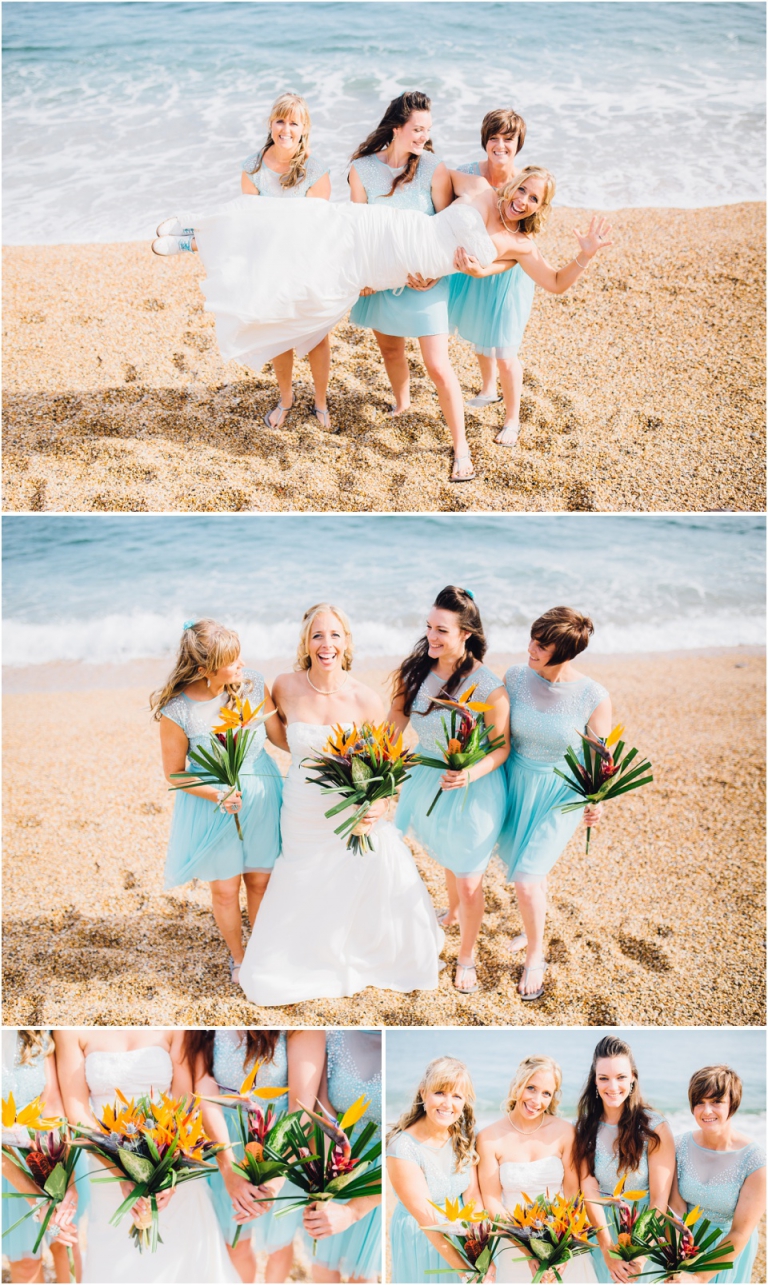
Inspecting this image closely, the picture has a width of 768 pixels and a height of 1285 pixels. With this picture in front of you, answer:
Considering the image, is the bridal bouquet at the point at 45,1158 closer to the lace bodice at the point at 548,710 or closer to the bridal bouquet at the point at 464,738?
the bridal bouquet at the point at 464,738

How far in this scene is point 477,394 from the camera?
5.20 metres

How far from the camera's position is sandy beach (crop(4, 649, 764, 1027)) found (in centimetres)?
393

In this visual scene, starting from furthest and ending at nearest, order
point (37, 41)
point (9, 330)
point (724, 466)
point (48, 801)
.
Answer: point (37, 41) < point (9, 330) < point (48, 801) < point (724, 466)

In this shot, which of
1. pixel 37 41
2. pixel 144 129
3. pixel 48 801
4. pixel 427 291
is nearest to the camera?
pixel 427 291

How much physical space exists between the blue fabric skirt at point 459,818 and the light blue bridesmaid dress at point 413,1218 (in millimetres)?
1026

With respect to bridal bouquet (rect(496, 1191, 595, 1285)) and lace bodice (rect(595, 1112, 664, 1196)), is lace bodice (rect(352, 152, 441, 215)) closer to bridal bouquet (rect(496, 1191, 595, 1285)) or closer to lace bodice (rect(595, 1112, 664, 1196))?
lace bodice (rect(595, 1112, 664, 1196))

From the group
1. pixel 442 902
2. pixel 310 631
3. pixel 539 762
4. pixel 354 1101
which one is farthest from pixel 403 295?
pixel 354 1101

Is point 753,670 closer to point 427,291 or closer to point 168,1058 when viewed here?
point 427,291

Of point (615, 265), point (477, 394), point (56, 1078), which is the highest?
point (615, 265)

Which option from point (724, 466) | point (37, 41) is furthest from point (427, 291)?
point (37, 41)

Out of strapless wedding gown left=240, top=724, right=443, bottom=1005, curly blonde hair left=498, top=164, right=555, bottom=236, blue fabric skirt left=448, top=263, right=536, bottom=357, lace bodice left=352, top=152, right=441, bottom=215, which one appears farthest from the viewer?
blue fabric skirt left=448, top=263, right=536, bottom=357

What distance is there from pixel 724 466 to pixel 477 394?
139cm

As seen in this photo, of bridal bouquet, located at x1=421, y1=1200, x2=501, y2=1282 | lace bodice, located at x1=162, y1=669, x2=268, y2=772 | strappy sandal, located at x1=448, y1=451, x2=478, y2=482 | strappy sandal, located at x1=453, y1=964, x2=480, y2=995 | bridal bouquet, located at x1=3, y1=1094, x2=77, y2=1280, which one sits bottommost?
bridal bouquet, located at x1=421, y1=1200, x2=501, y2=1282

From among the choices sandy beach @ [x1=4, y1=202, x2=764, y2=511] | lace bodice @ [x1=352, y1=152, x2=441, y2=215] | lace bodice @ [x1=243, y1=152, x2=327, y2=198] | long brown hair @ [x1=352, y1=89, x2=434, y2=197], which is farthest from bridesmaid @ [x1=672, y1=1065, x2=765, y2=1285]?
lace bodice @ [x1=243, y1=152, x2=327, y2=198]
